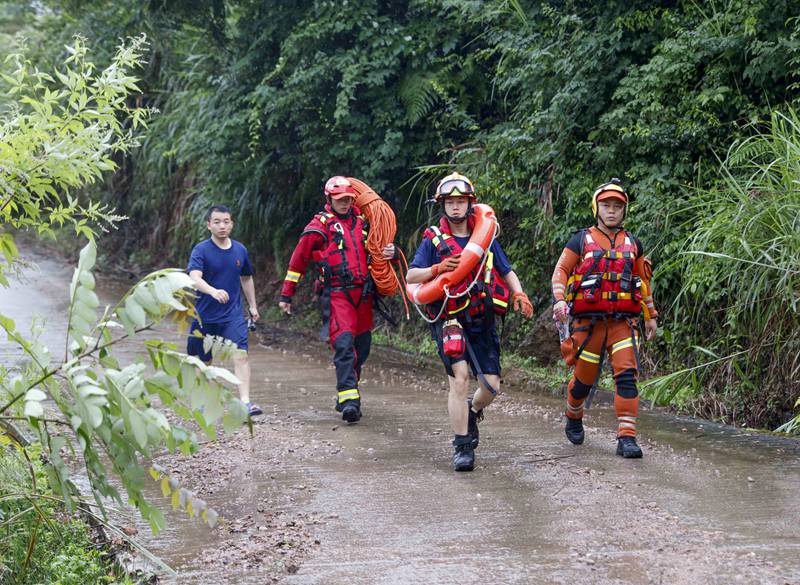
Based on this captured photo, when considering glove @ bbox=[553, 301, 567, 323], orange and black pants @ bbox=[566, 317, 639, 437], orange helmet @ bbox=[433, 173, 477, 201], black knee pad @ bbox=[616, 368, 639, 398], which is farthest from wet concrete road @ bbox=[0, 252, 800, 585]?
orange helmet @ bbox=[433, 173, 477, 201]

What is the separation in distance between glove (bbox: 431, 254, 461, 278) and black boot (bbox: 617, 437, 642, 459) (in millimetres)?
1767

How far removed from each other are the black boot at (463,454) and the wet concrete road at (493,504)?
0.27 feet

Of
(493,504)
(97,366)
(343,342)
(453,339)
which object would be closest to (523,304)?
(453,339)

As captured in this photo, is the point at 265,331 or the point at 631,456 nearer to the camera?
the point at 631,456

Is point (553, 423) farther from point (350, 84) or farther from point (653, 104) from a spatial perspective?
point (350, 84)

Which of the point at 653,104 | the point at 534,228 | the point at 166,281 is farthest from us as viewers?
the point at 534,228

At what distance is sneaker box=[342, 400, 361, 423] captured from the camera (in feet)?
29.6

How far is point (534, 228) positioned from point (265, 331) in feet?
19.0

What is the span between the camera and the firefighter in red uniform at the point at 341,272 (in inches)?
359

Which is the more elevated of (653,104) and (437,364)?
(653,104)

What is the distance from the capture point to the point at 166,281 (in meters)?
3.59

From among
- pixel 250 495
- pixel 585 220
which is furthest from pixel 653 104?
pixel 250 495

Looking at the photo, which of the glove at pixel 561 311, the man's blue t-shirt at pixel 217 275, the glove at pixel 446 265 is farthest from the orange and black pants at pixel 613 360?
the man's blue t-shirt at pixel 217 275

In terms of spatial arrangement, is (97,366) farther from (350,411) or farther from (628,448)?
(350,411)
